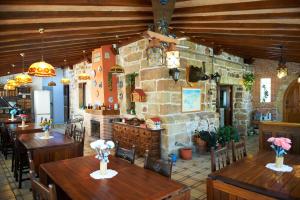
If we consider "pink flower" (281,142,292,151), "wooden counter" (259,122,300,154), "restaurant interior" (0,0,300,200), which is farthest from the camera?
"wooden counter" (259,122,300,154)

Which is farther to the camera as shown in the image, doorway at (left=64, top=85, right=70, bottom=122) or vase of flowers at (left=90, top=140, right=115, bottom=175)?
doorway at (left=64, top=85, right=70, bottom=122)

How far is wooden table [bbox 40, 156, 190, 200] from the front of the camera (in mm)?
1736

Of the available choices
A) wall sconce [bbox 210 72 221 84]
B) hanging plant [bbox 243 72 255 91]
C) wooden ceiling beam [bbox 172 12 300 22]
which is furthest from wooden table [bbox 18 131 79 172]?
hanging plant [bbox 243 72 255 91]

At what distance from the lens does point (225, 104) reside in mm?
7762

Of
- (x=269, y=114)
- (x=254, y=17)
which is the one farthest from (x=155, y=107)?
(x=269, y=114)

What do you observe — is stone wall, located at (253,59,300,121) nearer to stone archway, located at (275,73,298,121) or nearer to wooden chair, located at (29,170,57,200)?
stone archway, located at (275,73,298,121)

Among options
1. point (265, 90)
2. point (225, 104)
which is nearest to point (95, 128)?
point (225, 104)

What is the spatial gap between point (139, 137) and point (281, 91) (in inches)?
229

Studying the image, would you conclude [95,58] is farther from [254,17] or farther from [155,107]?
[254,17]

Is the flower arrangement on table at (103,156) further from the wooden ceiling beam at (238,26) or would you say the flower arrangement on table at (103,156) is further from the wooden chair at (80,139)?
the wooden ceiling beam at (238,26)

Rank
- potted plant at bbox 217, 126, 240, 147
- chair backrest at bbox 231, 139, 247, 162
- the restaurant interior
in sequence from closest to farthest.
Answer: the restaurant interior
chair backrest at bbox 231, 139, 247, 162
potted plant at bbox 217, 126, 240, 147

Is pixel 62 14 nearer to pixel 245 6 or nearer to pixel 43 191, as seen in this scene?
pixel 43 191

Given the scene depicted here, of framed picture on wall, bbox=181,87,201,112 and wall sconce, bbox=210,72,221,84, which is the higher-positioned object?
wall sconce, bbox=210,72,221,84

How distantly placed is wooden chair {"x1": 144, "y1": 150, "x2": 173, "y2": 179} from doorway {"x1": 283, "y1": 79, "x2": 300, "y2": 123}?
285 inches
